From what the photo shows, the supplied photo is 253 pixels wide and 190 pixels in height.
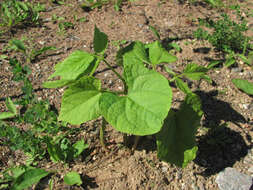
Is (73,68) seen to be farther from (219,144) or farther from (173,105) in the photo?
(219,144)

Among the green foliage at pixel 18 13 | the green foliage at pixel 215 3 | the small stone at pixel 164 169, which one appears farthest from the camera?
the green foliage at pixel 215 3

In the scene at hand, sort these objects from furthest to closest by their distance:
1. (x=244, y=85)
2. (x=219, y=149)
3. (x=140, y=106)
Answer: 1. (x=244, y=85)
2. (x=219, y=149)
3. (x=140, y=106)

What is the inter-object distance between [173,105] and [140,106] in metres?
1.04

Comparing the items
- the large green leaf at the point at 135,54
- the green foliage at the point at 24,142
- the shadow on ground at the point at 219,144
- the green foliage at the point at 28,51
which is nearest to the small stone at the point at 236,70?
the shadow on ground at the point at 219,144

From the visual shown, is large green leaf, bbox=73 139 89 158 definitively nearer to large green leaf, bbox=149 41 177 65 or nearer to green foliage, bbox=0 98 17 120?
green foliage, bbox=0 98 17 120

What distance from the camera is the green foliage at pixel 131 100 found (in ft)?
4.61

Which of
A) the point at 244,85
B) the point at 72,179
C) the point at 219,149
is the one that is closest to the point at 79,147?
the point at 72,179

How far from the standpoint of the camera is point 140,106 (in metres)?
1.46

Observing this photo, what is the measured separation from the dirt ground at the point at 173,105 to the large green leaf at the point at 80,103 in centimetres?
66

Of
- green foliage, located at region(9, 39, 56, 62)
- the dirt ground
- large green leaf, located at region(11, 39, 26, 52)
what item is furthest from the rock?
large green leaf, located at region(11, 39, 26, 52)

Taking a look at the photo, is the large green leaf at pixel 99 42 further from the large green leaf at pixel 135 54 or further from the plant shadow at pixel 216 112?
the plant shadow at pixel 216 112

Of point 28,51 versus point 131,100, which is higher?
point 131,100

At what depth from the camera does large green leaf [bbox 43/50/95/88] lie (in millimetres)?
1659

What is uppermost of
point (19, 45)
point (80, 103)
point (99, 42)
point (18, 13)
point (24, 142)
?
point (99, 42)
